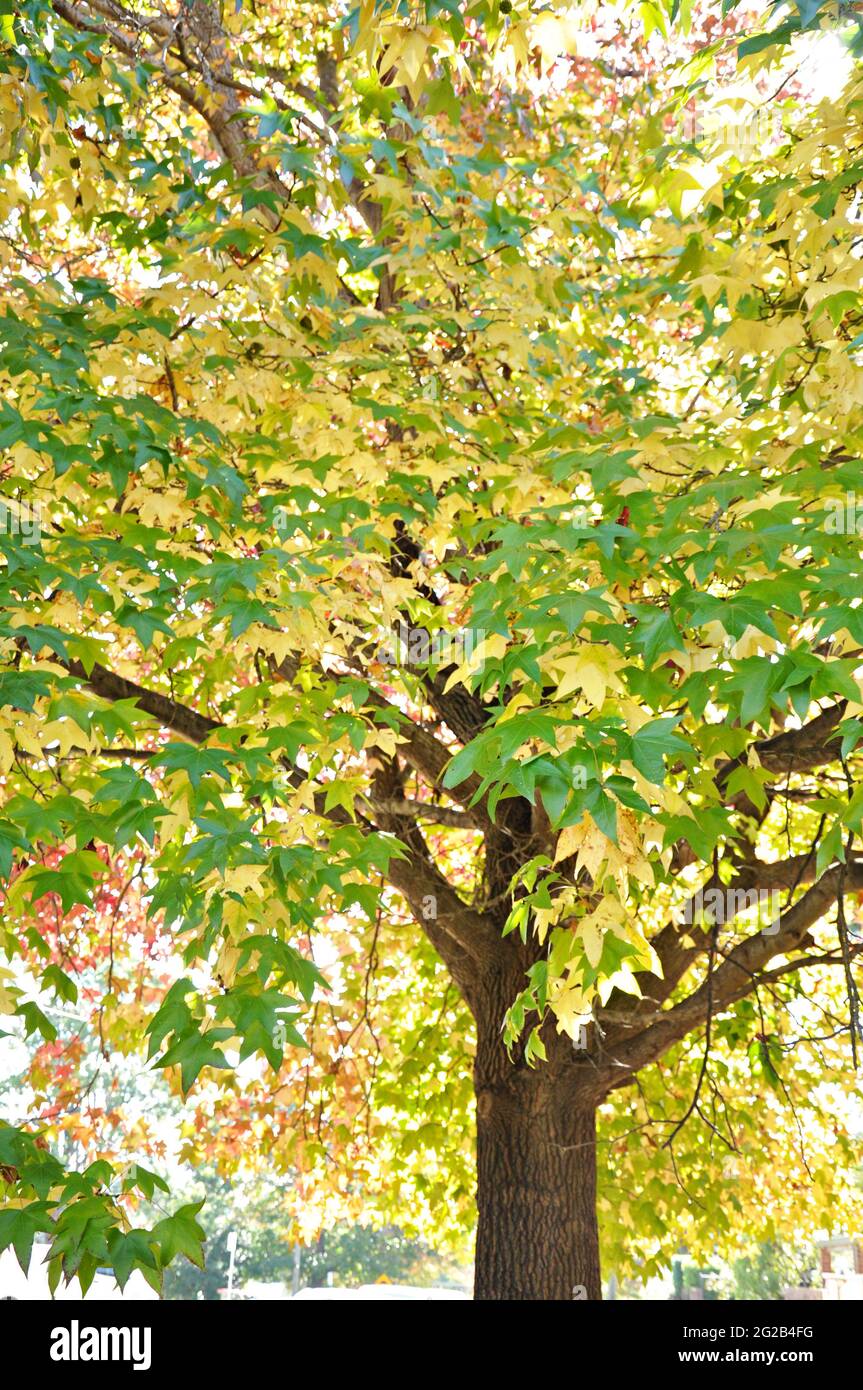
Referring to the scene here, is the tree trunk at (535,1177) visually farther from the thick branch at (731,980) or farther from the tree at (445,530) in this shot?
the thick branch at (731,980)

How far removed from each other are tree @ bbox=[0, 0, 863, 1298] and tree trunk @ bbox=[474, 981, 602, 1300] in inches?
0.7

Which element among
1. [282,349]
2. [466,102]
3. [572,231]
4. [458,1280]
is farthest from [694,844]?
[458,1280]

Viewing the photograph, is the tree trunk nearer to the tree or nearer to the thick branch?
the tree

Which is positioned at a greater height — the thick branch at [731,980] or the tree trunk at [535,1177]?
the thick branch at [731,980]

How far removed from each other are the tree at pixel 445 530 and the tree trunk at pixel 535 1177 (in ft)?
0.06

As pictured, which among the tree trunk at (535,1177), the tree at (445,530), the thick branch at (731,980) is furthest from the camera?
the tree trunk at (535,1177)

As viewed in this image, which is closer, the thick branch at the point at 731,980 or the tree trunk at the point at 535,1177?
the thick branch at the point at 731,980

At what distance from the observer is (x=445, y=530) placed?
4758 mm

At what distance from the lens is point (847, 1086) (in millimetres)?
8148

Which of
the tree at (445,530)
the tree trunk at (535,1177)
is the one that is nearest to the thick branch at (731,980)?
the tree at (445,530)

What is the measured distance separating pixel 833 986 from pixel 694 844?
20.8ft

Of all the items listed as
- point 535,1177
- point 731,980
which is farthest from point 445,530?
point 535,1177

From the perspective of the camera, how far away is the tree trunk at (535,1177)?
549cm
